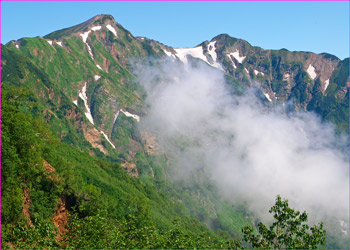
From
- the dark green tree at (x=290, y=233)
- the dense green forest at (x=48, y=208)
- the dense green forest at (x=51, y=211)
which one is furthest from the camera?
the dense green forest at (x=48, y=208)

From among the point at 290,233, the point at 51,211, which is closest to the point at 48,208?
the point at 51,211

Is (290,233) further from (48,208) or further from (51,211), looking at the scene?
(51,211)

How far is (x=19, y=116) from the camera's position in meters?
67.2

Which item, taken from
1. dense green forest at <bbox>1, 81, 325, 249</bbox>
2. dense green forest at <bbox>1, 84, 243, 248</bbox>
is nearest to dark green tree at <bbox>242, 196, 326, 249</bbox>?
dense green forest at <bbox>1, 81, 325, 249</bbox>

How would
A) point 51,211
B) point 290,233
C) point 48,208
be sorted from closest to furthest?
point 290,233 < point 48,208 < point 51,211

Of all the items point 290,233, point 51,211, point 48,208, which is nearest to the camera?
point 290,233

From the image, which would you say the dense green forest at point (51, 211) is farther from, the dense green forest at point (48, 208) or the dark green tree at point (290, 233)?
the dark green tree at point (290, 233)

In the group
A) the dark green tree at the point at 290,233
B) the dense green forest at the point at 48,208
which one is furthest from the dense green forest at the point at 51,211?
the dark green tree at the point at 290,233

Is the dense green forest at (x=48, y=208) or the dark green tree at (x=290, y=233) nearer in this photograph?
the dark green tree at (x=290, y=233)

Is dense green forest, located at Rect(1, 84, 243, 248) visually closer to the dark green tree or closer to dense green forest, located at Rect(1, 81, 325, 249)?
dense green forest, located at Rect(1, 81, 325, 249)

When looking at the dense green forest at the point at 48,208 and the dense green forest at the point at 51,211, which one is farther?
the dense green forest at the point at 48,208

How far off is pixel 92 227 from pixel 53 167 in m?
34.6

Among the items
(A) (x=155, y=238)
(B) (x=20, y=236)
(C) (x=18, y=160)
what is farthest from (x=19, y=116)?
(A) (x=155, y=238)

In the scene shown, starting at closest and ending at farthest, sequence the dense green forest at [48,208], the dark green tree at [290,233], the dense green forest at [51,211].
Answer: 1. the dark green tree at [290,233]
2. the dense green forest at [51,211]
3. the dense green forest at [48,208]
